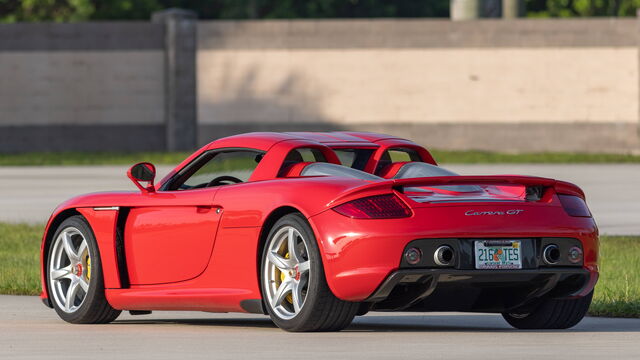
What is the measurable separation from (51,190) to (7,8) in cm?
3009

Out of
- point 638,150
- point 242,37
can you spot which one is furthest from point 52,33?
point 638,150

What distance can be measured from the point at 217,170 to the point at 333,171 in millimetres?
1006

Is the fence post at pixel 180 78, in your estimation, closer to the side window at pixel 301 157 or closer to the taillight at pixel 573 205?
the side window at pixel 301 157

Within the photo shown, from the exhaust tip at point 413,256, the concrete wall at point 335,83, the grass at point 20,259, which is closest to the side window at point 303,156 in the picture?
the exhaust tip at point 413,256

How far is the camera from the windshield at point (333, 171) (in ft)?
29.9

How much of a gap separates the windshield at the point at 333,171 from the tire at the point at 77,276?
1.64m

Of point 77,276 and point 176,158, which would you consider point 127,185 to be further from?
point 77,276

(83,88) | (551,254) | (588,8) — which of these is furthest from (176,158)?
(588,8)

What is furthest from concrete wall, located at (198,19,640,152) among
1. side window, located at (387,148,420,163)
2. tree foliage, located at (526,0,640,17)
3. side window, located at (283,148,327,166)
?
side window, located at (283,148,327,166)

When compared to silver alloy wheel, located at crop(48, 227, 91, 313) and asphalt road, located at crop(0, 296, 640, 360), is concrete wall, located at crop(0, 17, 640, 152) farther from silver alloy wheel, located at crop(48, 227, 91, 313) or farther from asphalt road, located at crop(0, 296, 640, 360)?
silver alloy wheel, located at crop(48, 227, 91, 313)

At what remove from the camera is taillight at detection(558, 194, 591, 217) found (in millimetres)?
8984

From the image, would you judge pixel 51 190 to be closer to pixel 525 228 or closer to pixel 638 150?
pixel 525 228

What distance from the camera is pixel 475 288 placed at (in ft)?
29.3

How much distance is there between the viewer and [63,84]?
44000 millimetres
